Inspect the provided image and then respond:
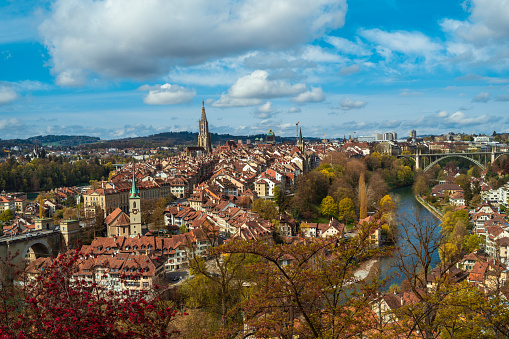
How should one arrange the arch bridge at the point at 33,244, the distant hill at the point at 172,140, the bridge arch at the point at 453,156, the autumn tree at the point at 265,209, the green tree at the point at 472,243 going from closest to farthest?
the green tree at the point at 472,243 < the arch bridge at the point at 33,244 < the autumn tree at the point at 265,209 < the bridge arch at the point at 453,156 < the distant hill at the point at 172,140

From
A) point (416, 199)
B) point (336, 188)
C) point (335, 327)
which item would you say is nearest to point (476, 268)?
point (335, 327)

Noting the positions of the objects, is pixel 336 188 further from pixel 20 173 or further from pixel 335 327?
pixel 20 173

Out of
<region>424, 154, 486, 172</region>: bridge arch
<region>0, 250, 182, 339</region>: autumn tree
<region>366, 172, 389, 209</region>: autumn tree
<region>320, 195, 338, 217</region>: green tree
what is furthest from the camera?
<region>424, 154, 486, 172</region>: bridge arch

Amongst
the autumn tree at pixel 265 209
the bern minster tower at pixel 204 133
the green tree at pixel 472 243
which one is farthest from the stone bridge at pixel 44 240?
the bern minster tower at pixel 204 133

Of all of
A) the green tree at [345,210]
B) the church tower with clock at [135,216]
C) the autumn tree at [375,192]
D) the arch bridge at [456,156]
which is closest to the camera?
the church tower with clock at [135,216]

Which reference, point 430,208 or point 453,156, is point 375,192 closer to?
point 430,208

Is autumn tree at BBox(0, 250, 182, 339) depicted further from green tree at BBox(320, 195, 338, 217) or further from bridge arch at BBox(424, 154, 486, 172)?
bridge arch at BBox(424, 154, 486, 172)

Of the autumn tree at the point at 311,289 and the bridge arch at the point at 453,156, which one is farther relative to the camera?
the bridge arch at the point at 453,156

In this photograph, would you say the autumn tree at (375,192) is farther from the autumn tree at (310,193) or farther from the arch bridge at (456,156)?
the arch bridge at (456,156)

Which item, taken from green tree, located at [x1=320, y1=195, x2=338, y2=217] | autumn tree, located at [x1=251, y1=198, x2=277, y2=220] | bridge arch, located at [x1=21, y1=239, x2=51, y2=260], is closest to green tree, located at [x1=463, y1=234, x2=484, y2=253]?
green tree, located at [x1=320, y1=195, x2=338, y2=217]
